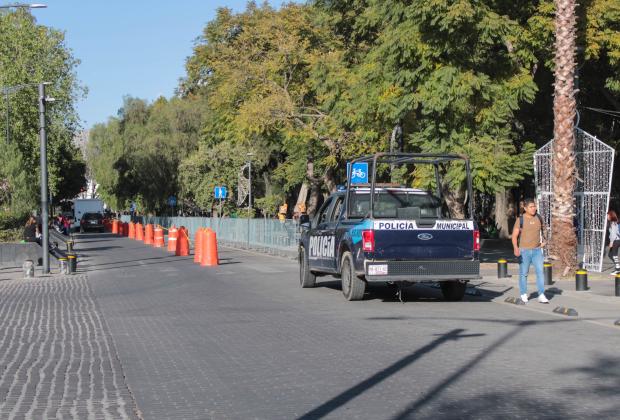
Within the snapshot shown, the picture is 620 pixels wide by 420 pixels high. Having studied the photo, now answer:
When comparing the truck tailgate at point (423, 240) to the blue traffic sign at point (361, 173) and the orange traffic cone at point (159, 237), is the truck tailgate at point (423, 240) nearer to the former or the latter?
the blue traffic sign at point (361, 173)

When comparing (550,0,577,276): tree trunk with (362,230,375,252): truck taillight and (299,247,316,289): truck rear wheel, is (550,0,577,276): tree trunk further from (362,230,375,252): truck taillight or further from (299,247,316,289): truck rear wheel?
(362,230,375,252): truck taillight

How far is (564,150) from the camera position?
20656 millimetres

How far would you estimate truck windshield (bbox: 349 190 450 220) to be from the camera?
671 inches

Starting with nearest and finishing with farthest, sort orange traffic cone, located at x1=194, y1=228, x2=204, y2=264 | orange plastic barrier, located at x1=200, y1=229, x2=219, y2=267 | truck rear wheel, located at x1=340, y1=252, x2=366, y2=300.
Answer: truck rear wheel, located at x1=340, y1=252, x2=366, y2=300 < orange plastic barrier, located at x1=200, y1=229, x2=219, y2=267 < orange traffic cone, located at x1=194, y1=228, x2=204, y2=264

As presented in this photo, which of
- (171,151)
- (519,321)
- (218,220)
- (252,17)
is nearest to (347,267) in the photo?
(519,321)

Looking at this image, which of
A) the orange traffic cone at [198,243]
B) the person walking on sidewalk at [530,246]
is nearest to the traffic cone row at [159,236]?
the orange traffic cone at [198,243]

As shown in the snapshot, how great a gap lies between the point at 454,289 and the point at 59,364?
8.89 m

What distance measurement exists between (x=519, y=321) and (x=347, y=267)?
13.3ft

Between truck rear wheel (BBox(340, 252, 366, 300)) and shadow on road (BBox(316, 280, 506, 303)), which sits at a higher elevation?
truck rear wheel (BBox(340, 252, 366, 300))

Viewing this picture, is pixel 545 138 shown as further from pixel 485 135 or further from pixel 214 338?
pixel 214 338

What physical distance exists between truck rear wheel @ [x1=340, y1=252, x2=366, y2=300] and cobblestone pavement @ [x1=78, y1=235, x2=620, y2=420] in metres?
0.23

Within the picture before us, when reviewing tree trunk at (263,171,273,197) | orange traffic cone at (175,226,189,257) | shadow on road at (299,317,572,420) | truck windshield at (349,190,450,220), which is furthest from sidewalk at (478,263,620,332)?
tree trunk at (263,171,273,197)

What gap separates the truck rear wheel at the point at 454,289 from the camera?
16594 mm

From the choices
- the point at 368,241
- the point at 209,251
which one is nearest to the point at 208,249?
the point at 209,251
